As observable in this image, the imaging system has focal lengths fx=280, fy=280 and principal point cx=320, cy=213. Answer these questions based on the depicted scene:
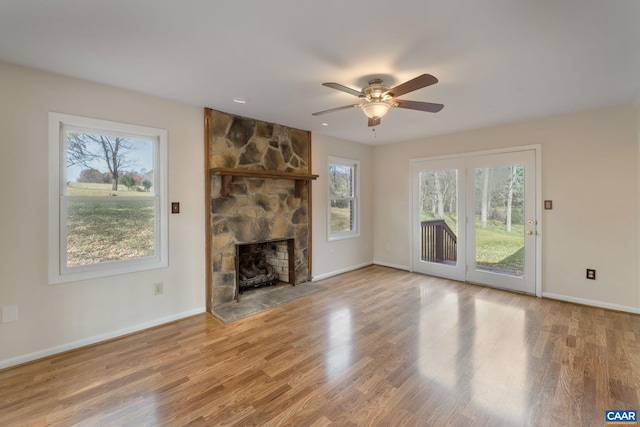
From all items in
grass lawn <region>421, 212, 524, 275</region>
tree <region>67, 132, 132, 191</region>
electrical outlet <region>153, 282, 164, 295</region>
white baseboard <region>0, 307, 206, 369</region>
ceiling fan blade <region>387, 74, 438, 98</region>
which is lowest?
white baseboard <region>0, 307, 206, 369</region>

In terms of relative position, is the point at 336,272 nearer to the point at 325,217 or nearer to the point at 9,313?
the point at 325,217

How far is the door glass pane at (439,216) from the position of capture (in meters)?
4.73

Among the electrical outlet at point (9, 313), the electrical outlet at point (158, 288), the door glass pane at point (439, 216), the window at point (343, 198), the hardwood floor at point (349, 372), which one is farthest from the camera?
the window at point (343, 198)

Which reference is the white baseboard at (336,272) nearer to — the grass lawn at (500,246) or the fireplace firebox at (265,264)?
the fireplace firebox at (265,264)

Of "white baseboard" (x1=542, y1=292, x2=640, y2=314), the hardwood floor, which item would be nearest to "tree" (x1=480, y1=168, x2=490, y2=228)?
"white baseboard" (x1=542, y1=292, x2=640, y2=314)

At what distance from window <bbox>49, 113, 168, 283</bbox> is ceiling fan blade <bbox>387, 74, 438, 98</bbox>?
2501mm

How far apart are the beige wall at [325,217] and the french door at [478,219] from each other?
0.93m

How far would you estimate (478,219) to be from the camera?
4434 millimetres

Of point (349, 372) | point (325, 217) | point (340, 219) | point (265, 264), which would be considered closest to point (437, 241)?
point (340, 219)

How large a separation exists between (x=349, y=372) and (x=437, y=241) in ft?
11.2

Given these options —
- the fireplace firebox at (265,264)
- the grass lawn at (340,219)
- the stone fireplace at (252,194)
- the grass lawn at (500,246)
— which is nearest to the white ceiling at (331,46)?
the stone fireplace at (252,194)

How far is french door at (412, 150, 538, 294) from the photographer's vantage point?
13.2 feet

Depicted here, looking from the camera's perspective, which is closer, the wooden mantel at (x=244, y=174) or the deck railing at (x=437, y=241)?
the wooden mantel at (x=244, y=174)
